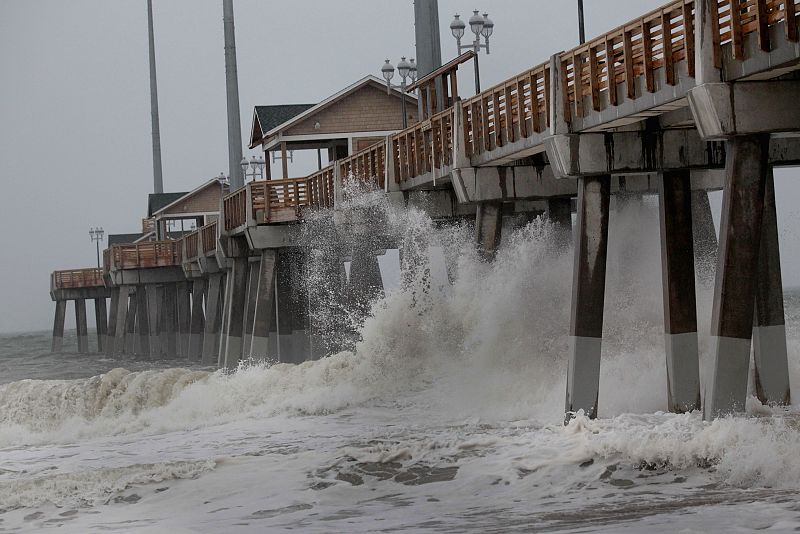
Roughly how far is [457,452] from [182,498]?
12.2 feet

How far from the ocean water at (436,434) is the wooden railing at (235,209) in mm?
6958

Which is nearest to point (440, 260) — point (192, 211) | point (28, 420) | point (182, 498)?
point (28, 420)

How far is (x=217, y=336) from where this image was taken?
51250 millimetres

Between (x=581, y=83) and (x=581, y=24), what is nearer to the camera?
(x=581, y=83)

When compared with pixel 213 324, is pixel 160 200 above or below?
above

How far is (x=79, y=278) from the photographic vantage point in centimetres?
7875

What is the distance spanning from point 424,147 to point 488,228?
2.48 m

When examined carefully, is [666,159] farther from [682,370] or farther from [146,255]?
[146,255]

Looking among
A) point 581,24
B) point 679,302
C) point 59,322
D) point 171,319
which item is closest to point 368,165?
point 581,24

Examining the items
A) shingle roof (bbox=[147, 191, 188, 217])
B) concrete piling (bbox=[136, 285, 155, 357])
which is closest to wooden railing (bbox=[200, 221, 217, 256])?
concrete piling (bbox=[136, 285, 155, 357])

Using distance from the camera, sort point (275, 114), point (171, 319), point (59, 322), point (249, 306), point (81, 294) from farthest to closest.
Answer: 1. point (59, 322)
2. point (81, 294)
3. point (171, 319)
4. point (275, 114)
5. point (249, 306)

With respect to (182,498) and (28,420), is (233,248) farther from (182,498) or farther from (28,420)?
(182,498)

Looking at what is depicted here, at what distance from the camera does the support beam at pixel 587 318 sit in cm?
1897

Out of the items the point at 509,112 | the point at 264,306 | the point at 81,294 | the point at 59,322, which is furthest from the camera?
the point at 59,322
